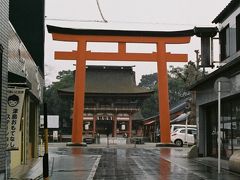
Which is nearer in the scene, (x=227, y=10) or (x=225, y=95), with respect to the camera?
(x=225, y=95)

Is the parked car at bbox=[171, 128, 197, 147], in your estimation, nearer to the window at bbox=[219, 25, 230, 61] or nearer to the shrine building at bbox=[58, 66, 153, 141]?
the shrine building at bbox=[58, 66, 153, 141]

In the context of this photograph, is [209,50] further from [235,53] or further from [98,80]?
[98,80]

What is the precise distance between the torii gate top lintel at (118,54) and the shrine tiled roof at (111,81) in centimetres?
1481

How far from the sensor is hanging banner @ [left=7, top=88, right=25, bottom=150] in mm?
13375

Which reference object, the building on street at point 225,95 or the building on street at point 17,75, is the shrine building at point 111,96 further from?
the building on street at point 225,95

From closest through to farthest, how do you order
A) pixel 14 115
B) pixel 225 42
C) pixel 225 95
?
pixel 14 115, pixel 225 95, pixel 225 42

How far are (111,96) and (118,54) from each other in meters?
17.5

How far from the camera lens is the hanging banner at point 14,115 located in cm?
1338

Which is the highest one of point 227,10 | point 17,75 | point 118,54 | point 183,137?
point 118,54

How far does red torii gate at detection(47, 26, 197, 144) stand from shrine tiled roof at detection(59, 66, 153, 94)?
14.8 meters

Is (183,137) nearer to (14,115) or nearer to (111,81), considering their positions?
(111,81)

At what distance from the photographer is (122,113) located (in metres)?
63.2

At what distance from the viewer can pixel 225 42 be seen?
77.9 feet

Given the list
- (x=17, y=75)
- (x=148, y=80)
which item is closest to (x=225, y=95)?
(x=17, y=75)
